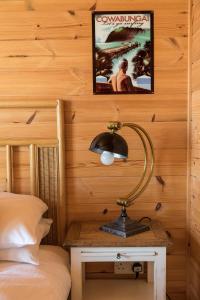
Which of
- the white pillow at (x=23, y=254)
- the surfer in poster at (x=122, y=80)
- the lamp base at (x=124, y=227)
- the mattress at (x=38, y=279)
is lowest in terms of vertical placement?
the mattress at (x=38, y=279)

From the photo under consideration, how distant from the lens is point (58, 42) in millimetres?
1870

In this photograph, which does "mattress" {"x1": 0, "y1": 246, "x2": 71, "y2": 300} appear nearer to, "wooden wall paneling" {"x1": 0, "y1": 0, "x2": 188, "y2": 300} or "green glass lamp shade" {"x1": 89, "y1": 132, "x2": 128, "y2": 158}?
"wooden wall paneling" {"x1": 0, "y1": 0, "x2": 188, "y2": 300}

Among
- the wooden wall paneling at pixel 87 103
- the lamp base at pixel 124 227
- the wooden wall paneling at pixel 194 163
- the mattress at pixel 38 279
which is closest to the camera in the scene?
the mattress at pixel 38 279

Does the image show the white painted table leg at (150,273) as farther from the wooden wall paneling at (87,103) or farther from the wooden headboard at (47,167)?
the wooden headboard at (47,167)

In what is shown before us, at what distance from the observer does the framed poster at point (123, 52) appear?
1851mm

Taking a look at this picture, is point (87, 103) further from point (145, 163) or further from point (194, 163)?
point (194, 163)

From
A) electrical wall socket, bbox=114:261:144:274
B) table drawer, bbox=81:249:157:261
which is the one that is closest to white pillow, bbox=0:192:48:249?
table drawer, bbox=81:249:157:261

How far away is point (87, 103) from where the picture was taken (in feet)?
6.20

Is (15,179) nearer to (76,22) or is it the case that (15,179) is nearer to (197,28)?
(76,22)

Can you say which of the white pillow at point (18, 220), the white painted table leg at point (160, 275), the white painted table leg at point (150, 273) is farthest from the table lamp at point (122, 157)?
the white pillow at point (18, 220)

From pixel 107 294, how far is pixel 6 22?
5.27 feet

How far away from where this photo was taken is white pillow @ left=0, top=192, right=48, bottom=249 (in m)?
1.50

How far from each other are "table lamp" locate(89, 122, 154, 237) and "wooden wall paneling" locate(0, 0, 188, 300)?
66 mm

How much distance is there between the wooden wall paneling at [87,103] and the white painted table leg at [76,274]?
362 mm
